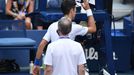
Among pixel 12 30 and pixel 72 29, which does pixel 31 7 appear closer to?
pixel 12 30

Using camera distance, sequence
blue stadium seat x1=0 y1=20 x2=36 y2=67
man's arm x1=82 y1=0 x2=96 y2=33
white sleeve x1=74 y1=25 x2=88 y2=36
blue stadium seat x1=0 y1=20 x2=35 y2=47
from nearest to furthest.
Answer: white sleeve x1=74 y1=25 x2=88 y2=36
man's arm x1=82 y1=0 x2=96 y2=33
blue stadium seat x1=0 y1=20 x2=36 y2=67
blue stadium seat x1=0 y1=20 x2=35 y2=47

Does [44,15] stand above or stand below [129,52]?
above

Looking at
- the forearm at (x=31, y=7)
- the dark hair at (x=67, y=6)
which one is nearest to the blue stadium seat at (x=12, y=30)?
the forearm at (x=31, y=7)

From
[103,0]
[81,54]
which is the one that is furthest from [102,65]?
[81,54]

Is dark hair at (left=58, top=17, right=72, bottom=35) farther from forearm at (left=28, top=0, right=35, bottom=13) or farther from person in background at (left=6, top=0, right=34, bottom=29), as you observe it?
forearm at (left=28, top=0, right=35, bottom=13)

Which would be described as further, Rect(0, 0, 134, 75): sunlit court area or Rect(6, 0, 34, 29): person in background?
Rect(6, 0, 34, 29): person in background

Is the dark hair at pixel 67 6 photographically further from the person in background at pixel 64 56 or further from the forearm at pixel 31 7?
the forearm at pixel 31 7

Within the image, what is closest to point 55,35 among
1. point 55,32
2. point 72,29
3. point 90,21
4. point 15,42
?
point 55,32

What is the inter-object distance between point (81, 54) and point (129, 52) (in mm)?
3857

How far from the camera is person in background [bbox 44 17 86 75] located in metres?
5.50

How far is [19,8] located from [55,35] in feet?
9.58

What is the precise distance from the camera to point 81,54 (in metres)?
5.54

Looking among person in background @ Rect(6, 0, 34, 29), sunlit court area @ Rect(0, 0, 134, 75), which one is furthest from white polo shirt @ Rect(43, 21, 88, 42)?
person in background @ Rect(6, 0, 34, 29)

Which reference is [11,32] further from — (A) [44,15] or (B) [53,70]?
(B) [53,70]
